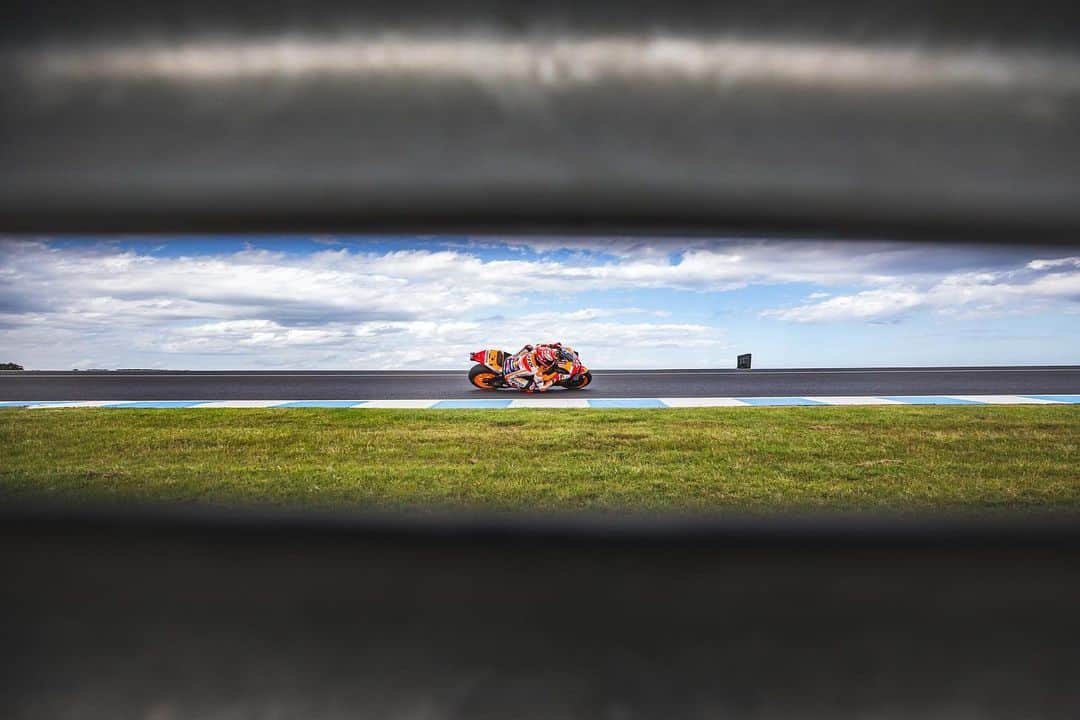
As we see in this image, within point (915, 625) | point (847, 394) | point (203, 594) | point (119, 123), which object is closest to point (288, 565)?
point (203, 594)

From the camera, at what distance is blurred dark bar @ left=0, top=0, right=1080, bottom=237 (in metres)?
0.49

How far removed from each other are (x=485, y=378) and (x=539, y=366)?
156 cm

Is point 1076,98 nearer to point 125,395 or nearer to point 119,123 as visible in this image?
point 119,123

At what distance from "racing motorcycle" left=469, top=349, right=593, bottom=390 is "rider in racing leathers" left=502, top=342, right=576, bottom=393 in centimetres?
4

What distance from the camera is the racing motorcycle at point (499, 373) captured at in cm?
1656

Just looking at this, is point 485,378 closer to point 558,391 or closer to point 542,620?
point 558,391

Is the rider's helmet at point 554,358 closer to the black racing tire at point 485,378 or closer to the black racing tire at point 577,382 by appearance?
the black racing tire at point 577,382

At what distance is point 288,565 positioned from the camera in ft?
1.90

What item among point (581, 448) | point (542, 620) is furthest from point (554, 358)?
point (542, 620)

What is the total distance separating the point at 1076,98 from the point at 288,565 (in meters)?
0.72

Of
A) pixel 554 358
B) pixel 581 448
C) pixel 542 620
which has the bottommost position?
pixel 581 448

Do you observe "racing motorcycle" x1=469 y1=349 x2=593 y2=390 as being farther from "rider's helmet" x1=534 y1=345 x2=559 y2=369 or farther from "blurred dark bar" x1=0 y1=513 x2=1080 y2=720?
"blurred dark bar" x1=0 y1=513 x2=1080 y2=720

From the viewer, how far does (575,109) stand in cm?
49

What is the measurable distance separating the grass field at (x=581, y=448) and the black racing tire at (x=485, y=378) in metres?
5.38
